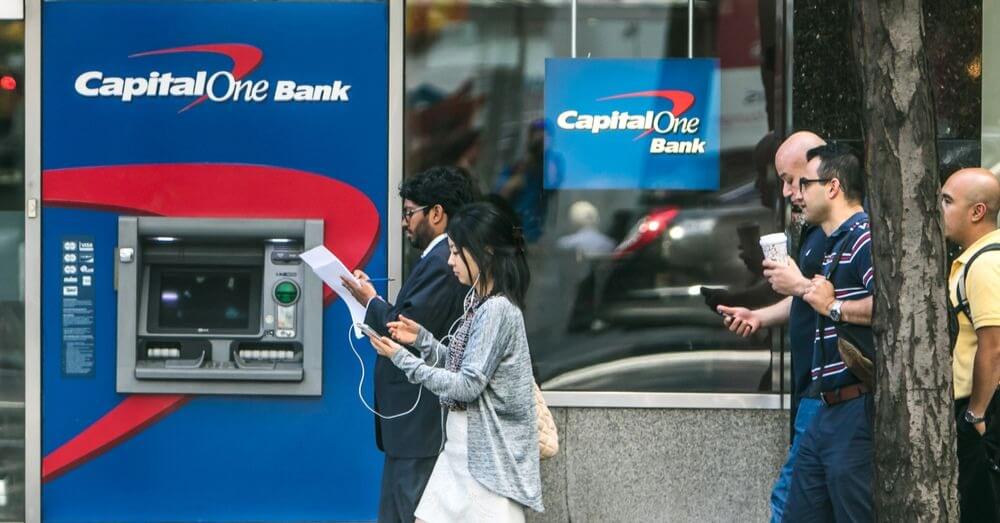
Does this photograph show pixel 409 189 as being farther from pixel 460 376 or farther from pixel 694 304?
pixel 694 304

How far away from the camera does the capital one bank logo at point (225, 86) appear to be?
645 centimetres

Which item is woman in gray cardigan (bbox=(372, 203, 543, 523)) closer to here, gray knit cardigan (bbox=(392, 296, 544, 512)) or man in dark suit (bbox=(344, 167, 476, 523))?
gray knit cardigan (bbox=(392, 296, 544, 512))

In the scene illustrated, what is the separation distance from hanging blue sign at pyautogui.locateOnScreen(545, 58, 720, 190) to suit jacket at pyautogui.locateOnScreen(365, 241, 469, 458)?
4.65 ft

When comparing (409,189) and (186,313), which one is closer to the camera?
(409,189)

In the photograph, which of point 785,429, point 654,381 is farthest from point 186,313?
point 785,429

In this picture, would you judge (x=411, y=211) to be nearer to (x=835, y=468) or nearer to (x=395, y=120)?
(x=395, y=120)

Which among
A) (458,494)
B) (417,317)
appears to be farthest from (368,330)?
(458,494)

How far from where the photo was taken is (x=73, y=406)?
6473mm

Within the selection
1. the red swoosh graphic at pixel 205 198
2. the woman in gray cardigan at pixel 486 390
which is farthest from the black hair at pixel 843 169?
the red swoosh graphic at pixel 205 198

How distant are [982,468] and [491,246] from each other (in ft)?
6.35

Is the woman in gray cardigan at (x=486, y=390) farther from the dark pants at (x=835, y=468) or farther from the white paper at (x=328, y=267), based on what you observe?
the dark pants at (x=835, y=468)

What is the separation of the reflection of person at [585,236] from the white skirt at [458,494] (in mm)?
1938

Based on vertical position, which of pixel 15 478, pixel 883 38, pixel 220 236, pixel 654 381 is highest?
pixel 883 38

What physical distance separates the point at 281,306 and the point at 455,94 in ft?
4.09
